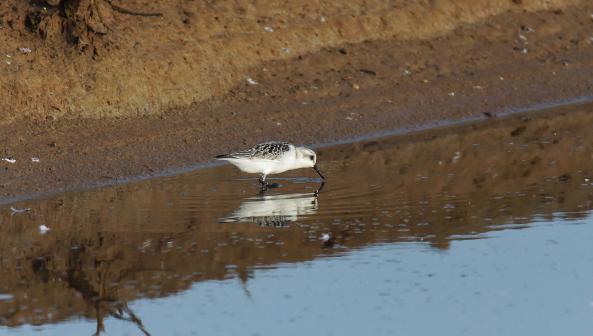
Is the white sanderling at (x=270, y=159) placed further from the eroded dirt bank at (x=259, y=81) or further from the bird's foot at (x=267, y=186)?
the eroded dirt bank at (x=259, y=81)

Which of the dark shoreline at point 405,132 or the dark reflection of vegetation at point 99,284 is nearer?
the dark reflection of vegetation at point 99,284

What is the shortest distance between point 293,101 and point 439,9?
434 centimetres

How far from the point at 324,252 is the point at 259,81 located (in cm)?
662

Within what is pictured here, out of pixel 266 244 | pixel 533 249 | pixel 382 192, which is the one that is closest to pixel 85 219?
pixel 266 244

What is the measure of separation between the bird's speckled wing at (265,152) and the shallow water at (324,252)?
15.0 inches

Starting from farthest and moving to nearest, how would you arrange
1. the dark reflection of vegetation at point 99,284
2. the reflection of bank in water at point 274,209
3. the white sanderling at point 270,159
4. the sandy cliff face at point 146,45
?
the sandy cliff face at point 146,45 < the white sanderling at point 270,159 < the reflection of bank in water at point 274,209 < the dark reflection of vegetation at point 99,284

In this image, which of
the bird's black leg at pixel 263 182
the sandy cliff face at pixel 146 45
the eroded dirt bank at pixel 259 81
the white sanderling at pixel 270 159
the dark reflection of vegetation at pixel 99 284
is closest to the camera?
the dark reflection of vegetation at pixel 99 284

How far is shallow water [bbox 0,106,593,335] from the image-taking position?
9094mm

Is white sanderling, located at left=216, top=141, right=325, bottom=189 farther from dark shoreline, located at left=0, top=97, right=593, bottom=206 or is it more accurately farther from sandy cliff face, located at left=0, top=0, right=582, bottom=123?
sandy cliff face, located at left=0, top=0, right=582, bottom=123

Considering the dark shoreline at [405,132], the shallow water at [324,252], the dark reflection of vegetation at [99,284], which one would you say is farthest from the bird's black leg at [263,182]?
the dark reflection of vegetation at [99,284]

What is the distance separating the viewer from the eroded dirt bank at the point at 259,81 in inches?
579

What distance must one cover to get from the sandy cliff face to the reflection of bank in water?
3.31 meters

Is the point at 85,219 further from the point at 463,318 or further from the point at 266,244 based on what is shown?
the point at 463,318

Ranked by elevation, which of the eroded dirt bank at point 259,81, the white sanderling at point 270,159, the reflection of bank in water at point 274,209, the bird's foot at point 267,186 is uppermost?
the eroded dirt bank at point 259,81
